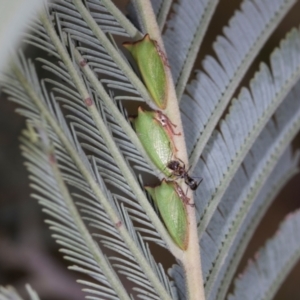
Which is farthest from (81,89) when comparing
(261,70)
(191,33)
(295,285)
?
(295,285)

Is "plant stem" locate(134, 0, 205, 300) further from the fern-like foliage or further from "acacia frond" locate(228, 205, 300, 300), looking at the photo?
"acacia frond" locate(228, 205, 300, 300)

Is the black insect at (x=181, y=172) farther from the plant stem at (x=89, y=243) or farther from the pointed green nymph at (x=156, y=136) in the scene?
the plant stem at (x=89, y=243)

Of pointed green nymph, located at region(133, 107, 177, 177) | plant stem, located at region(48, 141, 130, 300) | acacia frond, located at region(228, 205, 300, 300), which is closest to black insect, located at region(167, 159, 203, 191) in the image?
pointed green nymph, located at region(133, 107, 177, 177)

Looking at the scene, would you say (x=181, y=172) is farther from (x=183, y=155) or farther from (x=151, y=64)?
(x=151, y=64)

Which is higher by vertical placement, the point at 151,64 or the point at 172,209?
the point at 151,64

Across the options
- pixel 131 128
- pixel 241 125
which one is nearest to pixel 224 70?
pixel 241 125

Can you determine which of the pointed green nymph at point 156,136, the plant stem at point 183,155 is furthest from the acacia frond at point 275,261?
the pointed green nymph at point 156,136
